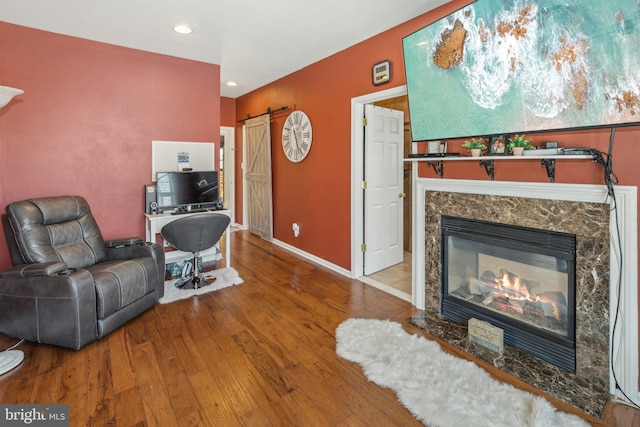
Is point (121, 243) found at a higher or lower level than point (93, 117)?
lower

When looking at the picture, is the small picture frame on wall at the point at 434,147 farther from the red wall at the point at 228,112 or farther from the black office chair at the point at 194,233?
the red wall at the point at 228,112

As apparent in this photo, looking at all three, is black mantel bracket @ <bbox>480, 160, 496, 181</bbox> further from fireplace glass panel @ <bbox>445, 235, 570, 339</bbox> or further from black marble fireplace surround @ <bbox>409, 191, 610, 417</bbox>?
fireplace glass panel @ <bbox>445, 235, 570, 339</bbox>

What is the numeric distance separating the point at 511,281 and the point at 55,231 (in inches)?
148

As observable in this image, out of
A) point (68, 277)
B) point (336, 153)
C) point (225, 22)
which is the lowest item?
point (68, 277)

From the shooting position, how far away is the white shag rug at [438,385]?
170 cm

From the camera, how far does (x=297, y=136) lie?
4.74 metres

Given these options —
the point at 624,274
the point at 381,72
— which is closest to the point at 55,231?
the point at 381,72

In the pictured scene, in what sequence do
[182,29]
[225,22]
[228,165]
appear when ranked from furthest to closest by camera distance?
[228,165], [182,29], [225,22]

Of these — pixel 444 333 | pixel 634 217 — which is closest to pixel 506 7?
pixel 634 217

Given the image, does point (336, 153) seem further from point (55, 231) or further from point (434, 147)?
point (55, 231)

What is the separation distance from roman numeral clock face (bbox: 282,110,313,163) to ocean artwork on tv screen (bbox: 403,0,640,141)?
2029mm

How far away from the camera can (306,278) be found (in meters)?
3.90

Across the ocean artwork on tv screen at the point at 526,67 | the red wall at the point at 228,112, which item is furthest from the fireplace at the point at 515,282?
the red wall at the point at 228,112

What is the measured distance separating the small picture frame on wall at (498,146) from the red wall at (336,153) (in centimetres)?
12
